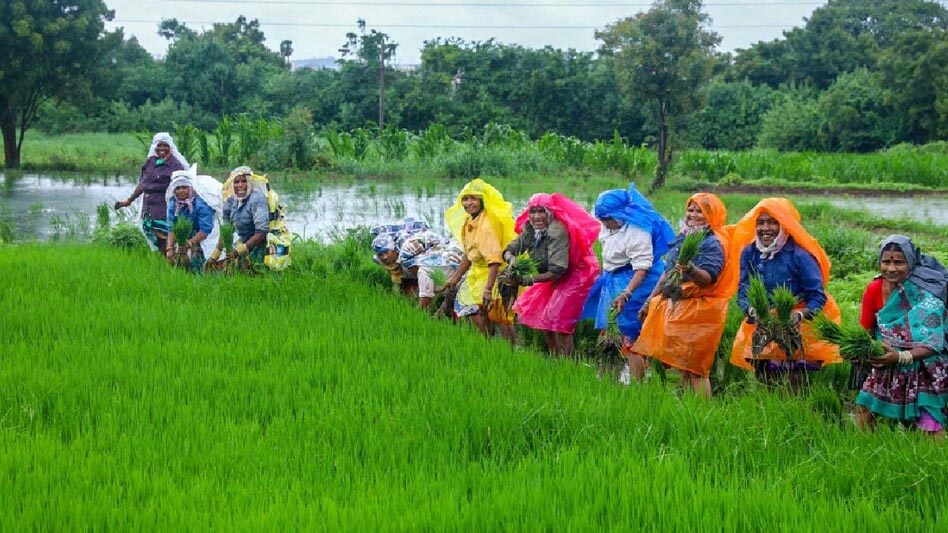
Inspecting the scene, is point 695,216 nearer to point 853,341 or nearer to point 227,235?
point 853,341

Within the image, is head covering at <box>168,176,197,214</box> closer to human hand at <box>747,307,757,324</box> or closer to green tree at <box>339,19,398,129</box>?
human hand at <box>747,307,757,324</box>

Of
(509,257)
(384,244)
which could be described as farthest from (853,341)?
Result: (384,244)

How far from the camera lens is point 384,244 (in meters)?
7.68

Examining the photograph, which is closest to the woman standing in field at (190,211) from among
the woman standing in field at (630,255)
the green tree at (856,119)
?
the woman standing in field at (630,255)

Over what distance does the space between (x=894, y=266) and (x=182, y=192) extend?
6.11m

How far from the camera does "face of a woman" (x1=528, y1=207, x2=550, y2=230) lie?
6.32 m

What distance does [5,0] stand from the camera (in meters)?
20.4

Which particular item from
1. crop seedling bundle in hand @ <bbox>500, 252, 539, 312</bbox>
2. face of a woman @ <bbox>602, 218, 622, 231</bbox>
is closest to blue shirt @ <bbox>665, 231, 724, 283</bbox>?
face of a woman @ <bbox>602, 218, 622, 231</bbox>

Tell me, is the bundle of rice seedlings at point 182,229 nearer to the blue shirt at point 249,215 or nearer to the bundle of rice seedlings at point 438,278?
the blue shirt at point 249,215

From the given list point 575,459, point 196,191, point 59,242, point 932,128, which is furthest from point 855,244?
point 932,128

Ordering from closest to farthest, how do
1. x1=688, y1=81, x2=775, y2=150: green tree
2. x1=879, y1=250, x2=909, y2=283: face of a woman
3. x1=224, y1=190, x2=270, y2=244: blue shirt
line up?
x1=879, y1=250, x2=909, y2=283: face of a woman → x1=224, y1=190, x2=270, y2=244: blue shirt → x1=688, y1=81, x2=775, y2=150: green tree

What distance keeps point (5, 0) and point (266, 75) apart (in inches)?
618

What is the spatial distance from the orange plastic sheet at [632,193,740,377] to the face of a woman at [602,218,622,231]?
0.67 metres

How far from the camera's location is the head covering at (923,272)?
4.26 metres
